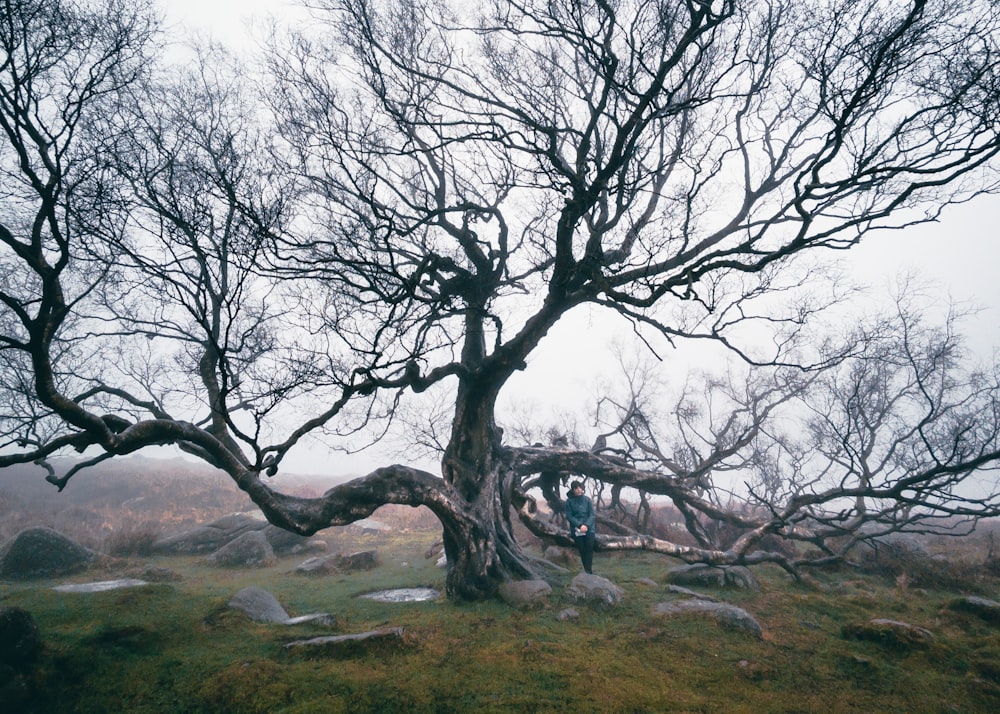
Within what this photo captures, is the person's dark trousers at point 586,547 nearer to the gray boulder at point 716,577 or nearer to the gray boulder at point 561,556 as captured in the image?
the gray boulder at point 716,577

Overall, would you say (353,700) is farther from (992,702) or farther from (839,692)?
(992,702)

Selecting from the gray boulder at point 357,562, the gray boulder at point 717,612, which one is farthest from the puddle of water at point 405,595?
the gray boulder at point 717,612

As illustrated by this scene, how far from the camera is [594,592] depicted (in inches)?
284

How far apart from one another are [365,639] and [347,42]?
8.31 metres

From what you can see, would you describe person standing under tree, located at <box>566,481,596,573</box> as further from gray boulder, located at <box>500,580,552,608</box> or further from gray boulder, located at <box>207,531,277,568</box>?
gray boulder, located at <box>207,531,277,568</box>

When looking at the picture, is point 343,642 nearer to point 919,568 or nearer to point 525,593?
point 525,593

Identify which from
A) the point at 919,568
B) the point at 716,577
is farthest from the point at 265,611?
the point at 919,568

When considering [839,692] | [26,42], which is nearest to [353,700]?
Result: [839,692]

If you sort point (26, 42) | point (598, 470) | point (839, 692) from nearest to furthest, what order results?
point (839, 692)
point (26, 42)
point (598, 470)

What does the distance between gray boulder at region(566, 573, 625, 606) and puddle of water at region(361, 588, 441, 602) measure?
262 centimetres

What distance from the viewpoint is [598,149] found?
7.35 metres

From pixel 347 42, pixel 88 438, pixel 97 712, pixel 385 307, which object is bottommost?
pixel 97 712

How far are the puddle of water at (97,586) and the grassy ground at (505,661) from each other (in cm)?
73

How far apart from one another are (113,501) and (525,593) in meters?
27.9
